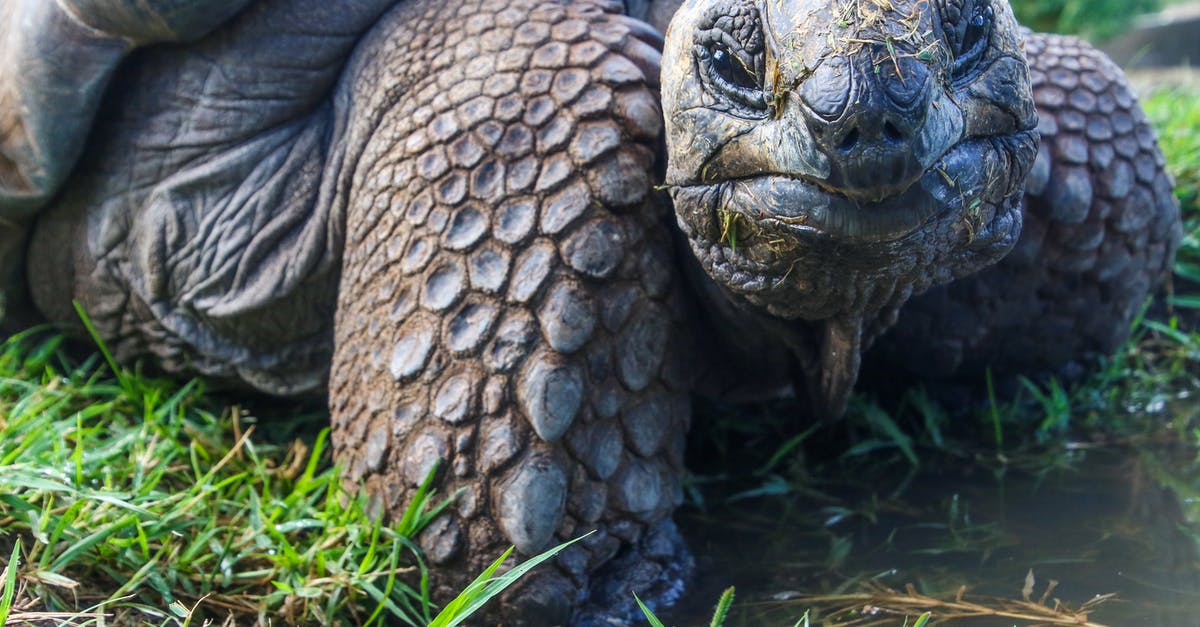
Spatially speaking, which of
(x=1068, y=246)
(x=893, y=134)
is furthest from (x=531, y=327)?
(x=1068, y=246)

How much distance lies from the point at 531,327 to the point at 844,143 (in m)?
0.63

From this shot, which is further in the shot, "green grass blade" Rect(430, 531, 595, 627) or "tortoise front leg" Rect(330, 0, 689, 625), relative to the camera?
"tortoise front leg" Rect(330, 0, 689, 625)

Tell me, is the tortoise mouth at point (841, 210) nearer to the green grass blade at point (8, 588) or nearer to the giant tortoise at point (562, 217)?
the giant tortoise at point (562, 217)

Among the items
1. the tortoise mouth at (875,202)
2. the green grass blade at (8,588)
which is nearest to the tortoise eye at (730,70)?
the tortoise mouth at (875,202)

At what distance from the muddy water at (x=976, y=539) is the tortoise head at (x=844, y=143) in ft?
1.45

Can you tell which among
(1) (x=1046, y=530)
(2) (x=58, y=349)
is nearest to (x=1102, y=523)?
(1) (x=1046, y=530)

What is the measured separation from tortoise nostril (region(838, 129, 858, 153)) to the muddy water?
0.70m

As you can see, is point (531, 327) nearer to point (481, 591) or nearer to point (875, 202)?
point (481, 591)

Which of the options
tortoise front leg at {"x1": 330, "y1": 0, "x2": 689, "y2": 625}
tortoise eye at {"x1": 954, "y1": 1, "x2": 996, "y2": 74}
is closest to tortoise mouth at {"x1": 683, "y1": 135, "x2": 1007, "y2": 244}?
tortoise eye at {"x1": 954, "y1": 1, "x2": 996, "y2": 74}

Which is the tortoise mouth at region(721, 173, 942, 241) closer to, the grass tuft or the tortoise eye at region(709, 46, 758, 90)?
the tortoise eye at region(709, 46, 758, 90)

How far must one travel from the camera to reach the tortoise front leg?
1.86 m

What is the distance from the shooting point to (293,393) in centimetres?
250

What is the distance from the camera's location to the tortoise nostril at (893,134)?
141 centimetres

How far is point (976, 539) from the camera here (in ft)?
6.70
